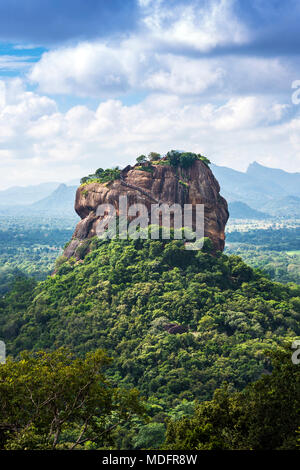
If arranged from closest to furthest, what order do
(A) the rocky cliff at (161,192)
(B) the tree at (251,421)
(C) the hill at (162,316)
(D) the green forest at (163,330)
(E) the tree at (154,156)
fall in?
(B) the tree at (251,421) < (D) the green forest at (163,330) < (C) the hill at (162,316) < (A) the rocky cliff at (161,192) < (E) the tree at (154,156)

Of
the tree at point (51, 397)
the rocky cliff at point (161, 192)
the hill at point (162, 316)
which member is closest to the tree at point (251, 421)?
the tree at point (51, 397)

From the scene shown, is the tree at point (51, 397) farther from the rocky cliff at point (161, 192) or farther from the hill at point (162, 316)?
the rocky cliff at point (161, 192)

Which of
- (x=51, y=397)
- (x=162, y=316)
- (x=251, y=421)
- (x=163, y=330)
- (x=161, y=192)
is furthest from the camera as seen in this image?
(x=161, y=192)

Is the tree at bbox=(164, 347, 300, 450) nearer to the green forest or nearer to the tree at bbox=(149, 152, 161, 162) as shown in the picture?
the green forest

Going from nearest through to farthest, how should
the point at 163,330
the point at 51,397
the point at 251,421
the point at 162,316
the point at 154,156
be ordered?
1. the point at 51,397
2. the point at 251,421
3. the point at 163,330
4. the point at 162,316
5. the point at 154,156

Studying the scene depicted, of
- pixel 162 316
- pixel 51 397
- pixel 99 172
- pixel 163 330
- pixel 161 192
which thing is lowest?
pixel 163 330

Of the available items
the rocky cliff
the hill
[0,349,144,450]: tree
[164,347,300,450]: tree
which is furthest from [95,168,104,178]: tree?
[164,347,300,450]: tree

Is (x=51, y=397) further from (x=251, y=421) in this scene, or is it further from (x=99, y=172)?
(x=99, y=172)

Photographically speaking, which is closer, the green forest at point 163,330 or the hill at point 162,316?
the green forest at point 163,330

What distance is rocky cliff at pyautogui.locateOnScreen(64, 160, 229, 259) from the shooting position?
35.4 m

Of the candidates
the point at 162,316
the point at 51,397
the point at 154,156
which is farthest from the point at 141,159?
the point at 51,397

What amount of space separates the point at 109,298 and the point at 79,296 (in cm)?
235

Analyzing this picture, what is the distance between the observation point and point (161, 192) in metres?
36.0

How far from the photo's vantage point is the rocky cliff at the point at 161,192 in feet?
116
